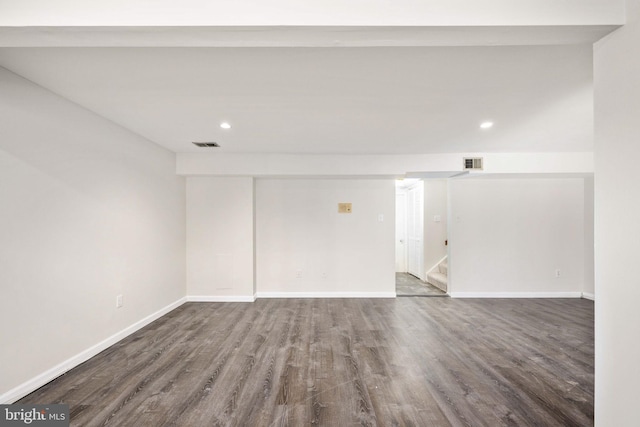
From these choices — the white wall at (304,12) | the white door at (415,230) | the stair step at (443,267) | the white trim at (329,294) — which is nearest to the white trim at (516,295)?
the stair step at (443,267)

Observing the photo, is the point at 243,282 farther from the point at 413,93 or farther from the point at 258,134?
the point at 413,93

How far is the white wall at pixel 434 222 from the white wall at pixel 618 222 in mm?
4977

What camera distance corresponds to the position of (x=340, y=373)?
2.40 m

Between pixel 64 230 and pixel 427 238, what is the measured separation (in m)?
6.11

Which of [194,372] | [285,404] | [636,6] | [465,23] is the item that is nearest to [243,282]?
[194,372]

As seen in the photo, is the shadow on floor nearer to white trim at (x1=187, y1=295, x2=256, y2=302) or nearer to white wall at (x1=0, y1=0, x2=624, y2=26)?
white trim at (x1=187, y1=295, x2=256, y2=302)

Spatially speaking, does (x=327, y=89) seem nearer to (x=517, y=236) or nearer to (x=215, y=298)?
(x=215, y=298)

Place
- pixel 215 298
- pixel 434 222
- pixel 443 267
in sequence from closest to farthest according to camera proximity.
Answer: pixel 215 298, pixel 443 267, pixel 434 222

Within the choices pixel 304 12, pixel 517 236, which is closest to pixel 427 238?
pixel 517 236

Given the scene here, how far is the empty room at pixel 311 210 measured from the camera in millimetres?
1263

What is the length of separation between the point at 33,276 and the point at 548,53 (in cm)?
402

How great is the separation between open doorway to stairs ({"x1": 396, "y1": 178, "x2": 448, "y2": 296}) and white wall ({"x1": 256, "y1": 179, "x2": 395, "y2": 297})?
1076 millimetres

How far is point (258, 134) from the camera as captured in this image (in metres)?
3.37

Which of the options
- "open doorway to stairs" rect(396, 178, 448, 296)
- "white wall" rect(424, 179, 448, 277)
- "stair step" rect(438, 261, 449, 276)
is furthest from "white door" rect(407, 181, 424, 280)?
"stair step" rect(438, 261, 449, 276)
